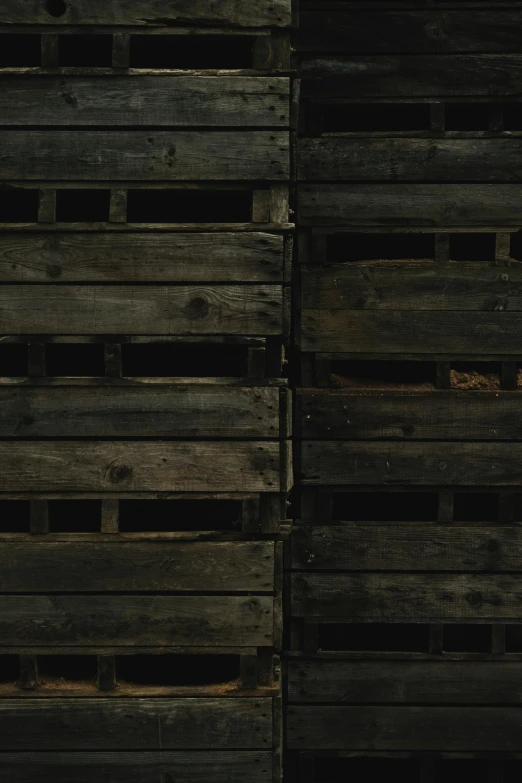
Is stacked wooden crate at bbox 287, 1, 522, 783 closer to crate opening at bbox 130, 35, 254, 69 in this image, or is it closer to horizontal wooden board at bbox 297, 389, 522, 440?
horizontal wooden board at bbox 297, 389, 522, 440

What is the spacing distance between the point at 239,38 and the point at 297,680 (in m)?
3.59

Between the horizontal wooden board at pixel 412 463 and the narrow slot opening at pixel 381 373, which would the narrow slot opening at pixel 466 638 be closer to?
the horizontal wooden board at pixel 412 463

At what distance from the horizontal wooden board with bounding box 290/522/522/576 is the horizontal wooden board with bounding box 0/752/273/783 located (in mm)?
1125

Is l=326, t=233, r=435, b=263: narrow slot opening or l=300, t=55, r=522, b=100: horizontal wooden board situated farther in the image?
l=326, t=233, r=435, b=263: narrow slot opening

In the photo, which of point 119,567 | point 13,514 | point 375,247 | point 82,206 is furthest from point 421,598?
point 82,206

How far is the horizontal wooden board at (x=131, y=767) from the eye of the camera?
4605 mm

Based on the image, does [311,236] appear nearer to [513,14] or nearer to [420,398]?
[420,398]

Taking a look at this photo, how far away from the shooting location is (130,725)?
4602mm

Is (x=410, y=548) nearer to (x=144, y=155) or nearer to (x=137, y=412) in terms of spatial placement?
(x=137, y=412)

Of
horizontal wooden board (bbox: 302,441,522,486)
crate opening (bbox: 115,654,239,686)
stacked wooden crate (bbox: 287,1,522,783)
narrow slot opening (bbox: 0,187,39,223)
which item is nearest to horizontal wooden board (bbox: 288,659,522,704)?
stacked wooden crate (bbox: 287,1,522,783)

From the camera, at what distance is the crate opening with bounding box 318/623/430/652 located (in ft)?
18.1

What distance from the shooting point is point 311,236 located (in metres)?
5.26

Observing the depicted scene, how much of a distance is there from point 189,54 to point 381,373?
7.25 feet

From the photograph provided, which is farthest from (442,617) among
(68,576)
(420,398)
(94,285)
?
(94,285)
